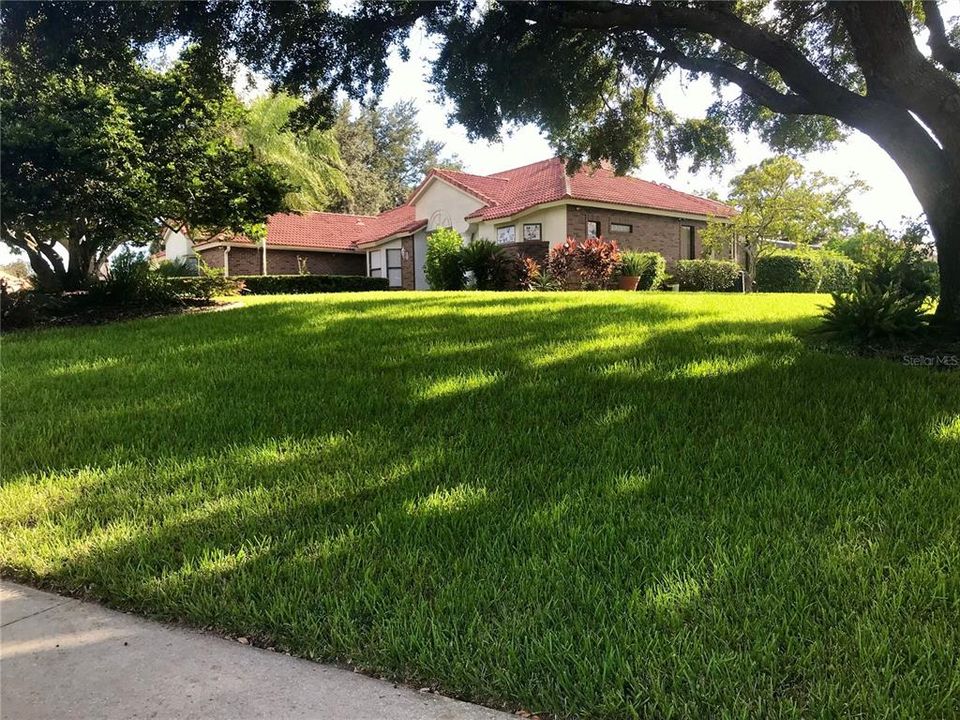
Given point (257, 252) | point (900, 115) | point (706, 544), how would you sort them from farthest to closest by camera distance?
point (257, 252) < point (900, 115) < point (706, 544)

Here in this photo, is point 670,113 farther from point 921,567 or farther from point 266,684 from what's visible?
point 266,684

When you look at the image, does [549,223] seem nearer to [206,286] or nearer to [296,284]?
[296,284]

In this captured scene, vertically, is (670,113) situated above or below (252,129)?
below

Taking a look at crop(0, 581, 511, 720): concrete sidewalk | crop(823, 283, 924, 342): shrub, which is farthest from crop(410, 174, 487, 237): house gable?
crop(0, 581, 511, 720): concrete sidewalk

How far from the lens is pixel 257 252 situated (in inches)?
1139

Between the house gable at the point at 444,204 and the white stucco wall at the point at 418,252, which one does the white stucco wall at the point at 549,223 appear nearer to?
the house gable at the point at 444,204

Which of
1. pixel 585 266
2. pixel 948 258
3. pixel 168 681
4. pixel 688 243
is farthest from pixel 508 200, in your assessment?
pixel 168 681

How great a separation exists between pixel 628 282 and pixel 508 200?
768cm

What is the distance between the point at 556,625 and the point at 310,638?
89 centimetres

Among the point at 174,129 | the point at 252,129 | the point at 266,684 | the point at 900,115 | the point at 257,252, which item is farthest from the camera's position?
the point at 257,252

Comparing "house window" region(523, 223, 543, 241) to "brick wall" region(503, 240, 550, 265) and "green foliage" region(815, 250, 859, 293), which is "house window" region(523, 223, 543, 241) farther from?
"green foliage" region(815, 250, 859, 293)

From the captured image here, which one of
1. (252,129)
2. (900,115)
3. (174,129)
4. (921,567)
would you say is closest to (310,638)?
(921,567)

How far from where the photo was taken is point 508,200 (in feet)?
77.7

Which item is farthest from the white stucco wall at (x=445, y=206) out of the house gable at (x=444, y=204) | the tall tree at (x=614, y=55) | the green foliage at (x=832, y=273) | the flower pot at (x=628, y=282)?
the tall tree at (x=614, y=55)
